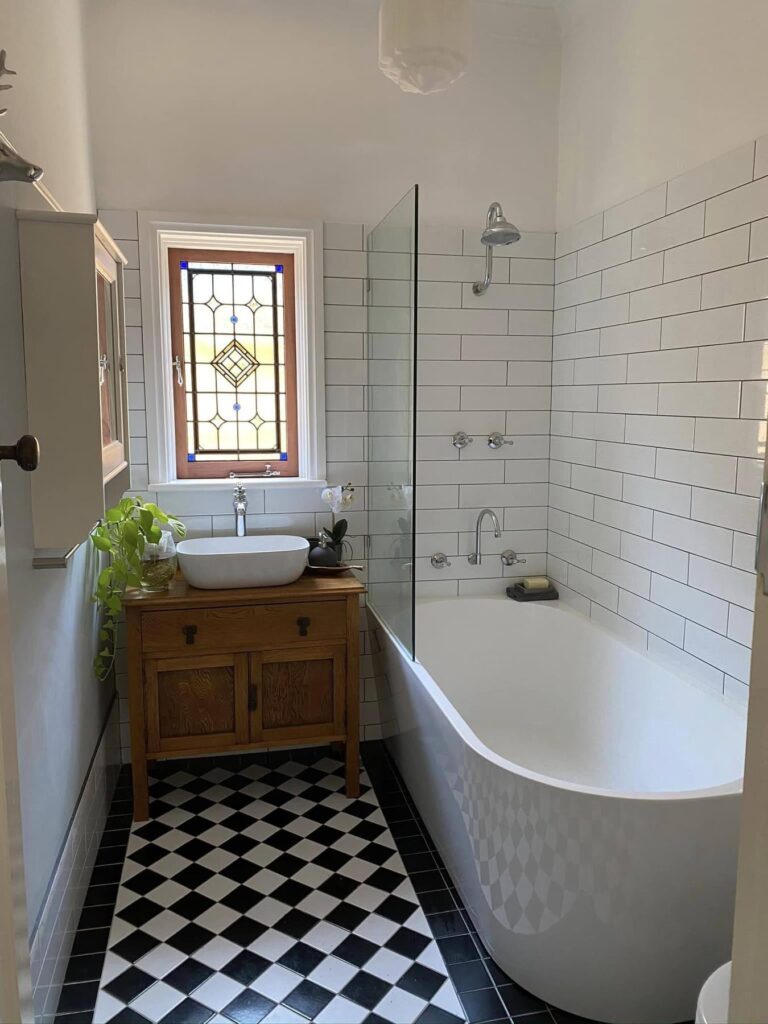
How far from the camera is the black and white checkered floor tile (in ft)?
6.28

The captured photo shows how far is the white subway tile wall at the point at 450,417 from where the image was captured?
10.4 ft

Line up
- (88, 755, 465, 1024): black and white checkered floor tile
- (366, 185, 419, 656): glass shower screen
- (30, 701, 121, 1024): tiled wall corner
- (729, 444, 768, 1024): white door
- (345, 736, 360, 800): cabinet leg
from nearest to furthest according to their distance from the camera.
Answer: (729, 444, 768, 1024): white door
(30, 701, 121, 1024): tiled wall corner
(88, 755, 465, 1024): black and white checkered floor tile
(366, 185, 419, 656): glass shower screen
(345, 736, 360, 800): cabinet leg

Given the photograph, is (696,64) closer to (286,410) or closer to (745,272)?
(745,272)

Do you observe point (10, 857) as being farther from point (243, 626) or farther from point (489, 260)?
point (489, 260)

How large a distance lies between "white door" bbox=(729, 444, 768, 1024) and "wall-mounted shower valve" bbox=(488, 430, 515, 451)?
269 cm

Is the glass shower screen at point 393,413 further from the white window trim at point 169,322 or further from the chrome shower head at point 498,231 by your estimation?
the chrome shower head at point 498,231

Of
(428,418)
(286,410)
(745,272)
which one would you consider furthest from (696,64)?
(286,410)

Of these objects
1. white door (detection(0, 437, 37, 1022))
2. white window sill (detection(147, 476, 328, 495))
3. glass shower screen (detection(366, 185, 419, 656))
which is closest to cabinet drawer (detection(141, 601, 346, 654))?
glass shower screen (detection(366, 185, 419, 656))

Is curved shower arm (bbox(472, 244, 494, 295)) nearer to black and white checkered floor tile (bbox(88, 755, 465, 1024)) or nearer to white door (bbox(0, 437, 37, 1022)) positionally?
black and white checkered floor tile (bbox(88, 755, 465, 1024))

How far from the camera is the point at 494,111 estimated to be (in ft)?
10.5

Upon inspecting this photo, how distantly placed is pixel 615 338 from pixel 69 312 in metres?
1.94

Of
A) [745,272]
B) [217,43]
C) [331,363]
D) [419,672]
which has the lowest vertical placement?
[419,672]

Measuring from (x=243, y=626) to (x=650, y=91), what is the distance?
2.29 m

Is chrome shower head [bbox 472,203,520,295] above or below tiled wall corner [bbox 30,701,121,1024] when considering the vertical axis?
above
